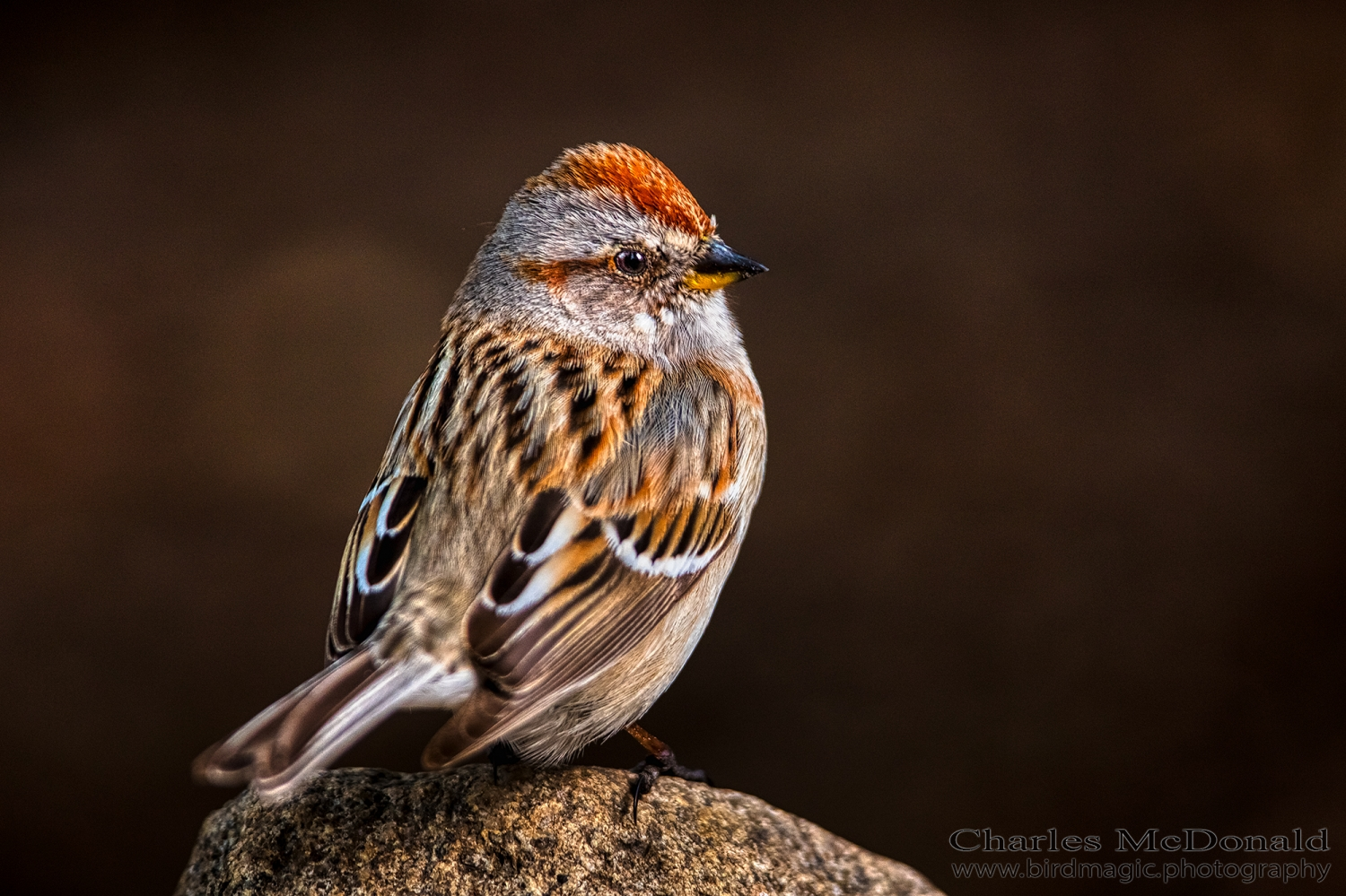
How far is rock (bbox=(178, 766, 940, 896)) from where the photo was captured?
7.13ft

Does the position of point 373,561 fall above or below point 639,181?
below

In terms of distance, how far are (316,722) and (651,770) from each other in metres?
0.86

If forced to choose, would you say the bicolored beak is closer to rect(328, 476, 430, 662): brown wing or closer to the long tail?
rect(328, 476, 430, 662): brown wing

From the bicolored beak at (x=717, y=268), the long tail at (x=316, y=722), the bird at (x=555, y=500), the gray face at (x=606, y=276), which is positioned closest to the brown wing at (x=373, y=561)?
the bird at (x=555, y=500)

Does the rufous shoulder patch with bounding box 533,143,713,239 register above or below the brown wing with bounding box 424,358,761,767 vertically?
above

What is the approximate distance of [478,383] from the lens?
2660 millimetres

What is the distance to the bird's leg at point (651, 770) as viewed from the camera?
2.42m

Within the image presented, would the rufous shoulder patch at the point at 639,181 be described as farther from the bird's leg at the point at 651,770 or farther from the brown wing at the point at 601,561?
the bird's leg at the point at 651,770

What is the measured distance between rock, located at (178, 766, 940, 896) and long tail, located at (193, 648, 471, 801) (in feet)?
1.15

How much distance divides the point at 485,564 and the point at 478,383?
0.56m

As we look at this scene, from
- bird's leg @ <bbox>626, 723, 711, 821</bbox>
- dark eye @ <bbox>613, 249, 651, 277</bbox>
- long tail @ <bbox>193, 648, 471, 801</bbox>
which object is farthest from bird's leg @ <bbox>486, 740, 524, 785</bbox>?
dark eye @ <bbox>613, 249, 651, 277</bbox>

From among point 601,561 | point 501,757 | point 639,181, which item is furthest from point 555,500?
point 639,181

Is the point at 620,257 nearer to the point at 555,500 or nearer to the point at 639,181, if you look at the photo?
the point at 639,181

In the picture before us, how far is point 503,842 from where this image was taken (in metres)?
2.23
